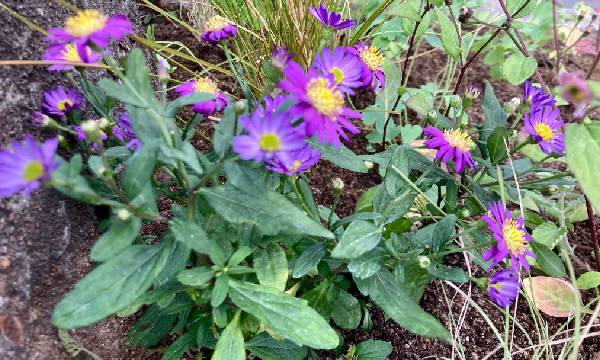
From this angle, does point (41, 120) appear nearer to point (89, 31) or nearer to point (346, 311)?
point (89, 31)

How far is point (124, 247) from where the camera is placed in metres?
0.62

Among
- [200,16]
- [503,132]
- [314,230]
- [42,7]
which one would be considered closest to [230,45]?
[200,16]

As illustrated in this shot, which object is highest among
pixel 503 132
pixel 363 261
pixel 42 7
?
pixel 42 7

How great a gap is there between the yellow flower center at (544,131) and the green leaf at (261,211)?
1.41 ft

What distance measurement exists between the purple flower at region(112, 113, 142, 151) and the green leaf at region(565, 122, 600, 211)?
0.55 m

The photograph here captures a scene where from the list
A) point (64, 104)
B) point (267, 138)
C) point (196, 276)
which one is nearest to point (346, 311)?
point (196, 276)

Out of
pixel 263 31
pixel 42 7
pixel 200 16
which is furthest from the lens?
pixel 200 16

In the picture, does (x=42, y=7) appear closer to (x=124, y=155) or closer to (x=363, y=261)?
(x=124, y=155)

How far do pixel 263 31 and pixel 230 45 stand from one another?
248 mm

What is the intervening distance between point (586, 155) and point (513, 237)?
155mm

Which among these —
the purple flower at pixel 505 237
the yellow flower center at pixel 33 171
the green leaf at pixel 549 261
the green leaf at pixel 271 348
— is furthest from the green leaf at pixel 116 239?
the green leaf at pixel 549 261

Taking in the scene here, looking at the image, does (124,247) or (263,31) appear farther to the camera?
(263,31)

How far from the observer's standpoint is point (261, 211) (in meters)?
0.67

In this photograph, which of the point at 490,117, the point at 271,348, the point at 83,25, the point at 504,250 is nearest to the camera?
the point at 83,25
